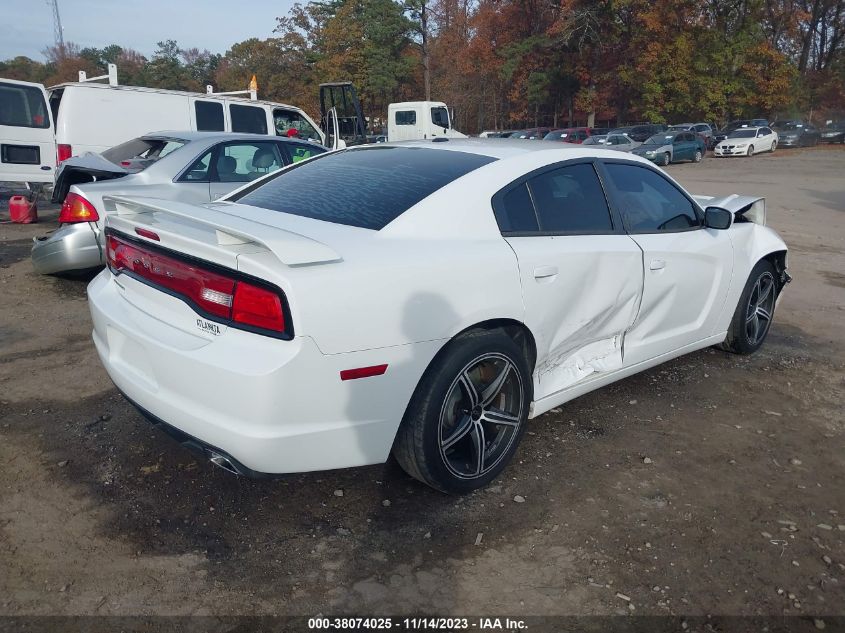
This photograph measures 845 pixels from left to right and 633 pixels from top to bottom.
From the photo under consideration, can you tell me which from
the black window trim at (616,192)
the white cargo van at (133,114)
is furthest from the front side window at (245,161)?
the white cargo van at (133,114)

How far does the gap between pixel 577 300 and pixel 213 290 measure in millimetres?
1800

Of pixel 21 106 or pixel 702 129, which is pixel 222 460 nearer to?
pixel 21 106

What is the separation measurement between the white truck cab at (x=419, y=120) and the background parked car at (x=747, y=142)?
1761 centimetres

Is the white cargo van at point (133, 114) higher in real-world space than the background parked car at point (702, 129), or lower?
higher

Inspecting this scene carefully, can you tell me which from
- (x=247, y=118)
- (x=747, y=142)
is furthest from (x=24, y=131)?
(x=747, y=142)

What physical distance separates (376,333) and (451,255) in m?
0.53

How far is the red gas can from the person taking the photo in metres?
11.3

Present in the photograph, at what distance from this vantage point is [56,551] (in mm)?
2682

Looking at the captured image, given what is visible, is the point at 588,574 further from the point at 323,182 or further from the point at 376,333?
the point at 323,182

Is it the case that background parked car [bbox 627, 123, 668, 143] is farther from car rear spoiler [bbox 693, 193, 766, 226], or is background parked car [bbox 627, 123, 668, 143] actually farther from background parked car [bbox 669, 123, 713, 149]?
car rear spoiler [bbox 693, 193, 766, 226]

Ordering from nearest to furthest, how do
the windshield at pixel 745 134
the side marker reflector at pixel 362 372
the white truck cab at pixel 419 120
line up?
the side marker reflector at pixel 362 372, the white truck cab at pixel 419 120, the windshield at pixel 745 134

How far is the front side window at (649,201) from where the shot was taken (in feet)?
13.1

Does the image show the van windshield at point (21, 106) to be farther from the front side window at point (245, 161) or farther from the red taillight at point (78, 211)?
the red taillight at point (78, 211)

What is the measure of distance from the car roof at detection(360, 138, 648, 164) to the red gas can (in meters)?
9.45
